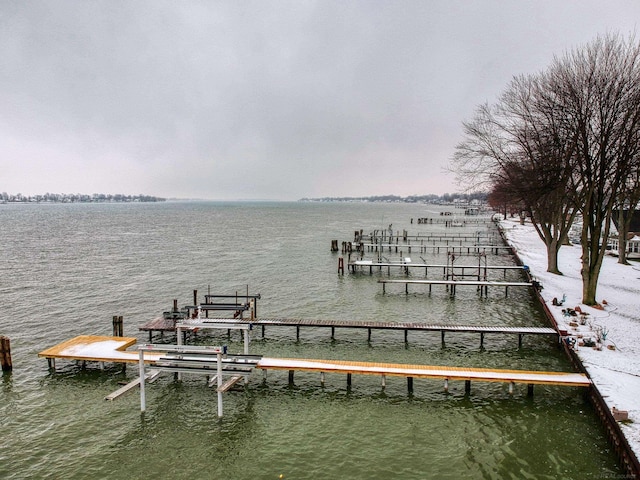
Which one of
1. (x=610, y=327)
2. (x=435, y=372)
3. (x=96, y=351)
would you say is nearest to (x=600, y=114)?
(x=610, y=327)

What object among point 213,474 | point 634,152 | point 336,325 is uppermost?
point 634,152

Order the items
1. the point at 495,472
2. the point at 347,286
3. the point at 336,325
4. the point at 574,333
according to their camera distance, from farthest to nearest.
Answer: the point at 347,286 → the point at 336,325 → the point at 574,333 → the point at 495,472

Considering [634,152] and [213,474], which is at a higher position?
[634,152]

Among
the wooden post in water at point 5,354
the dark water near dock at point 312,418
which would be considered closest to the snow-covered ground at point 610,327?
the dark water near dock at point 312,418

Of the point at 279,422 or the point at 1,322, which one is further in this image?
the point at 1,322

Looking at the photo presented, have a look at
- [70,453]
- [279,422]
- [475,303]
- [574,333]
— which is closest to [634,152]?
[574,333]

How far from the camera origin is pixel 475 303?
2783 centimetres

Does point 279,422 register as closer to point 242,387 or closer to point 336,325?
point 242,387

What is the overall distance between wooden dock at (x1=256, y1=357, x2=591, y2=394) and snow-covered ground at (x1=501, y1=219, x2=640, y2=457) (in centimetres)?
106

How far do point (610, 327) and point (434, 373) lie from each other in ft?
32.0

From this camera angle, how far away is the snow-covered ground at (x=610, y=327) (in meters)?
13.1

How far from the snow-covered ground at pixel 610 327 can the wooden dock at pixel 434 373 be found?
41.9 inches

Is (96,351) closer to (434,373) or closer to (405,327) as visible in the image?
(434,373)

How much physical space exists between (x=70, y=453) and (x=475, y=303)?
2346 centimetres
